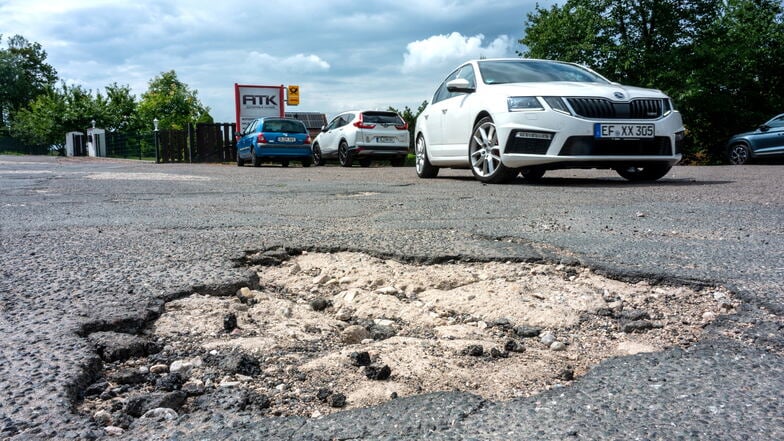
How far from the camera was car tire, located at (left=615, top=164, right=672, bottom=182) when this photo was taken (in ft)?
25.7

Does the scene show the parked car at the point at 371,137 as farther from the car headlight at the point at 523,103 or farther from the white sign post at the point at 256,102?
the car headlight at the point at 523,103

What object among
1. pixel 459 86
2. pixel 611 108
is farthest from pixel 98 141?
pixel 611 108

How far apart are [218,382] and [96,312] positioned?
2.58 feet

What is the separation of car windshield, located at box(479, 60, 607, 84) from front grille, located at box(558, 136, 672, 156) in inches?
45.9

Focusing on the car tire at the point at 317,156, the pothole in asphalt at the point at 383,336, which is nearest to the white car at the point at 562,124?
the pothole in asphalt at the point at 383,336

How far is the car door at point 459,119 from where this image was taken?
26.5ft

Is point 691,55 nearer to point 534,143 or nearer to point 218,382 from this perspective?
point 534,143

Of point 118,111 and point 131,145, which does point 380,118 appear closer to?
point 131,145

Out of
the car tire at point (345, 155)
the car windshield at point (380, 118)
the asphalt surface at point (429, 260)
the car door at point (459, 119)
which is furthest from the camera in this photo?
the car tire at point (345, 155)

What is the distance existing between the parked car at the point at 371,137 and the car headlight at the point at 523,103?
34.5 feet

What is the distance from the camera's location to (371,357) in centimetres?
189

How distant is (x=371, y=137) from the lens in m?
17.5

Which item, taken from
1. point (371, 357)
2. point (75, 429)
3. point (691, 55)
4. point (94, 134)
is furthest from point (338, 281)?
point (94, 134)

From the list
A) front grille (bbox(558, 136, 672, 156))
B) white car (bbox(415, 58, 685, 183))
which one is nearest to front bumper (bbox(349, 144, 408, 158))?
white car (bbox(415, 58, 685, 183))
